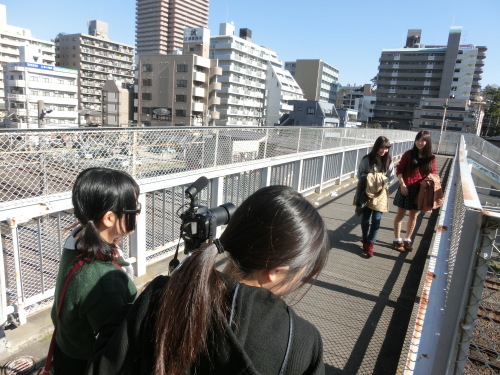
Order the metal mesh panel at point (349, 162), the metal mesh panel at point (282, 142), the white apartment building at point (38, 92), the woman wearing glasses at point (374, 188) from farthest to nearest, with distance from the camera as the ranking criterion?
the white apartment building at point (38, 92) → the metal mesh panel at point (349, 162) → the metal mesh panel at point (282, 142) → the woman wearing glasses at point (374, 188)

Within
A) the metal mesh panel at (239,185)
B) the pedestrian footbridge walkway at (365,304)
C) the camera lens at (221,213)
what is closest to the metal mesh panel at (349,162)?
the pedestrian footbridge walkway at (365,304)

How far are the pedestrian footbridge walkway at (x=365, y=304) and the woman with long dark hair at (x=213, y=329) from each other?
192 cm

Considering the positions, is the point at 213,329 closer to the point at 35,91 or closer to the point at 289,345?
the point at 289,345

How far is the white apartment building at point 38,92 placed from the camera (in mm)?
49844

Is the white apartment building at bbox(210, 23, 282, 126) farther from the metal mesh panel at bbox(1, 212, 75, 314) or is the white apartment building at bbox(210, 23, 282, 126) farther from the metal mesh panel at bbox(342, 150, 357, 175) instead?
the metal mesh panel at bbox(1, 212, 75, 314)

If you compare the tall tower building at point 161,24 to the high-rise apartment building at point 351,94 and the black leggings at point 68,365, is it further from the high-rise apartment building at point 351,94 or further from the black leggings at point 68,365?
the black leggings at point 68,365

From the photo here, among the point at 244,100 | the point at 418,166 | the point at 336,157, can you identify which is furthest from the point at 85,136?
the point at 244,100

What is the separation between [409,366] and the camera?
1.57m

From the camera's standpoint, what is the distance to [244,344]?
0.85 meters

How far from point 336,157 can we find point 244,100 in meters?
55.2

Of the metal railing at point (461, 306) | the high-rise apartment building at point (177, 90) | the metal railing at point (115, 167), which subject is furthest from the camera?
the high-rise apartment building at point (177, 90)

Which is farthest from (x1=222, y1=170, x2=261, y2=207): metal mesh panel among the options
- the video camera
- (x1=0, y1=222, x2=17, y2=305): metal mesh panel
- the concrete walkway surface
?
the video camera

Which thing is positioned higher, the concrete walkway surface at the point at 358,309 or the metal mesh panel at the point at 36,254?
the metal mesh panel at the point at 36,254

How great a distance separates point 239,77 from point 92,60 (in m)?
39.0
